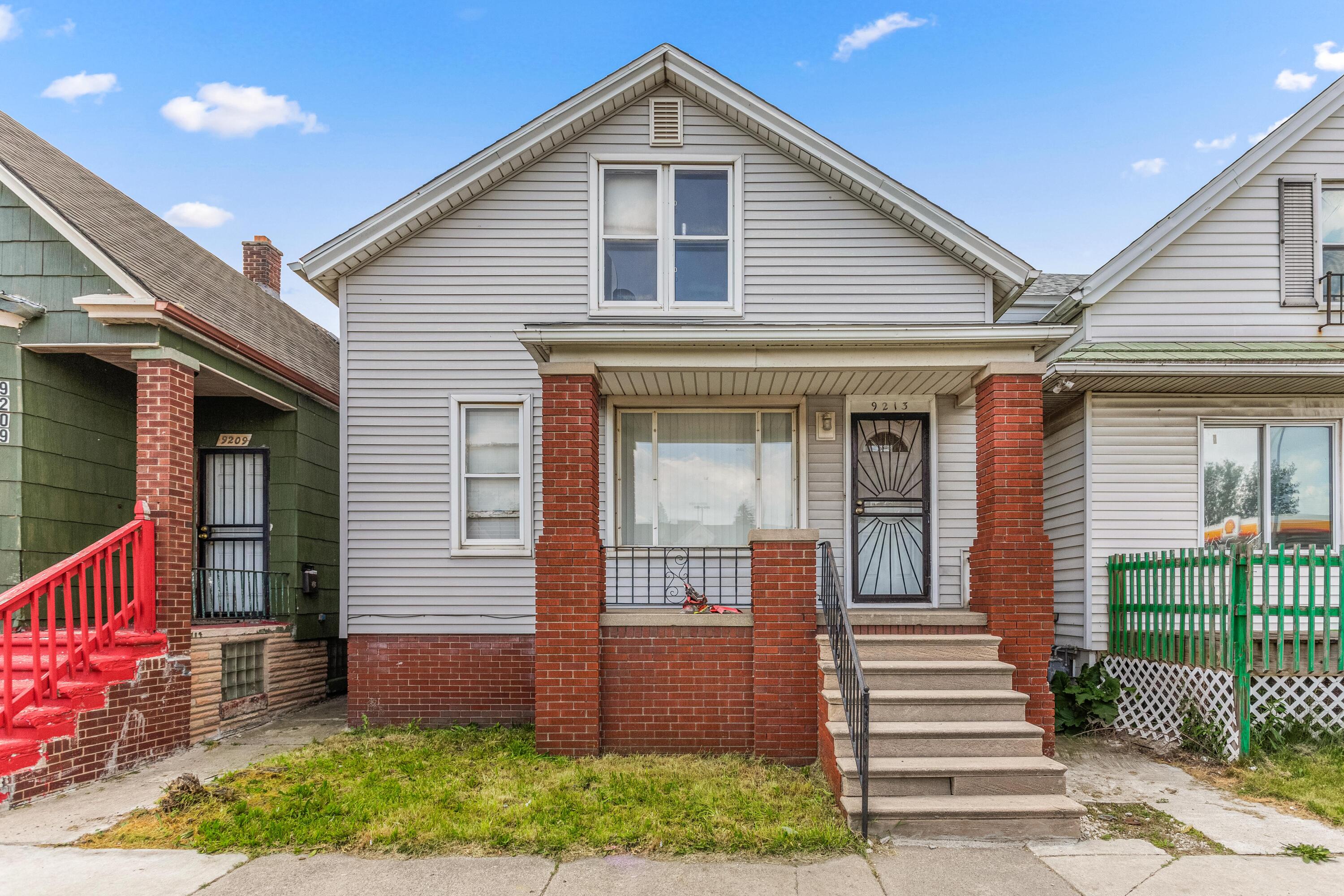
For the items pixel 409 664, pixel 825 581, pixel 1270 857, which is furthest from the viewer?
pixel 409 664

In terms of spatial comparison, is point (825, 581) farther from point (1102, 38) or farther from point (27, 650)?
point (1102, 38)

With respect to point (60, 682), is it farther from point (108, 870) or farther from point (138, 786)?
point (108, 870)

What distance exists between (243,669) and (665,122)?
301 inches

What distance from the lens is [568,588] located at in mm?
7098

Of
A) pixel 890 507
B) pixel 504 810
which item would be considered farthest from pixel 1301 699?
pixel 504 810

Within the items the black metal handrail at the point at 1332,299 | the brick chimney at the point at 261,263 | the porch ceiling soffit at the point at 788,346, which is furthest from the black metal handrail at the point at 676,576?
the brick chimney at the point at 261,263

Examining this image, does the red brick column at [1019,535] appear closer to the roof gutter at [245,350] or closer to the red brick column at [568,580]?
the red brick column at [568,580]

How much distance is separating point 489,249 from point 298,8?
12895mm

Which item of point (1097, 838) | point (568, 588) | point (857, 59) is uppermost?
point (857, 59)

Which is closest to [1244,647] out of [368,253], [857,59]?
[368,253]

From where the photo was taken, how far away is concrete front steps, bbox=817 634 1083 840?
17.4 ft

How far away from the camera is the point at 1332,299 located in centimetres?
911

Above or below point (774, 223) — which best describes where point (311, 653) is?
below

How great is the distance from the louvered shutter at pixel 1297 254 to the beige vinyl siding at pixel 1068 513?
257cm
